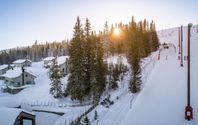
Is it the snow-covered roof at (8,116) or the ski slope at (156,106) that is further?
the snow-covered roof at (8,116)

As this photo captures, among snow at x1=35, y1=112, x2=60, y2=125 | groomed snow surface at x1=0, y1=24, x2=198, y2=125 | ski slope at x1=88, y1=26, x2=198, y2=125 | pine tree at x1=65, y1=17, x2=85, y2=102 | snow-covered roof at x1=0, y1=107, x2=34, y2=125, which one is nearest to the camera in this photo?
ski slope at x1=88, y1=26, x2=198, y2=125

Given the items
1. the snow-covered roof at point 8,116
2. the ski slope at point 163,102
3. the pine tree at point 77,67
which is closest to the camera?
the ski slope at point 163,102

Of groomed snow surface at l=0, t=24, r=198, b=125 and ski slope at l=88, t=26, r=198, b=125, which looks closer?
ski slope at l=88, t=26, r=198, b=125

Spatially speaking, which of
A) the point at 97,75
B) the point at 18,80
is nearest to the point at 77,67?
the point at 97,75

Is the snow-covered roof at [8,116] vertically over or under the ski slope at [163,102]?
under

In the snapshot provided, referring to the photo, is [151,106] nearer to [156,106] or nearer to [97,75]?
[156,106]

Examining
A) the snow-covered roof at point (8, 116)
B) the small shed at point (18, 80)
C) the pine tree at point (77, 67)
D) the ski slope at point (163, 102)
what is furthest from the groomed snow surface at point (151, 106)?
the small shed at point (18, 80)

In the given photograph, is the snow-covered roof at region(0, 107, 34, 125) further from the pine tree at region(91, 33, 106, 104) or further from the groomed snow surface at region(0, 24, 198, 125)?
the pine tree at region(91, 33, 106, 104)

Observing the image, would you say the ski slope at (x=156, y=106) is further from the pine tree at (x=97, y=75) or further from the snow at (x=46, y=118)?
the snow at (x=46, y=118)

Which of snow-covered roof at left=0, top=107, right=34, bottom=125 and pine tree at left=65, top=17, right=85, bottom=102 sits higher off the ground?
pine tree at left=65, top=17, right=85, bottom=102

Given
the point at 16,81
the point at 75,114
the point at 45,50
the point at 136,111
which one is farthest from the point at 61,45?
the point at 136,111

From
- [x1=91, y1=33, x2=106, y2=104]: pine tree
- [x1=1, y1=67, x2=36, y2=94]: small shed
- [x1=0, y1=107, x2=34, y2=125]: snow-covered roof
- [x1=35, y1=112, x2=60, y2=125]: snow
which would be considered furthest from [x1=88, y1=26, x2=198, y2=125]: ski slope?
[x1=1, y1=67, x2=36, y2=94]: small shed

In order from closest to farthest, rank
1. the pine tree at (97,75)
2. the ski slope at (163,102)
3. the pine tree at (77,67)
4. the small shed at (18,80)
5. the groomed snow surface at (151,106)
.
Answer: the ski slope at (163,102), the groomed snow surface at (151,106), the pine tree at (97,75), the pine tree at (77,67), the small shed at (18,80)

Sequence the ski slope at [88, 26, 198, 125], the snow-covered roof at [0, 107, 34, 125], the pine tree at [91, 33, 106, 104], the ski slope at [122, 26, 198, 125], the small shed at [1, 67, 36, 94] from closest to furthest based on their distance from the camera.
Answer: the ski slope at [122, 26, 198, 125] → the ski slope at [88, 26, 198, 125] → the snow-covered roof at [0, 107, 34, 125] → the pine tree at [91, 33, 106, 104] → the small shed at [1, 67, 36, 94]
